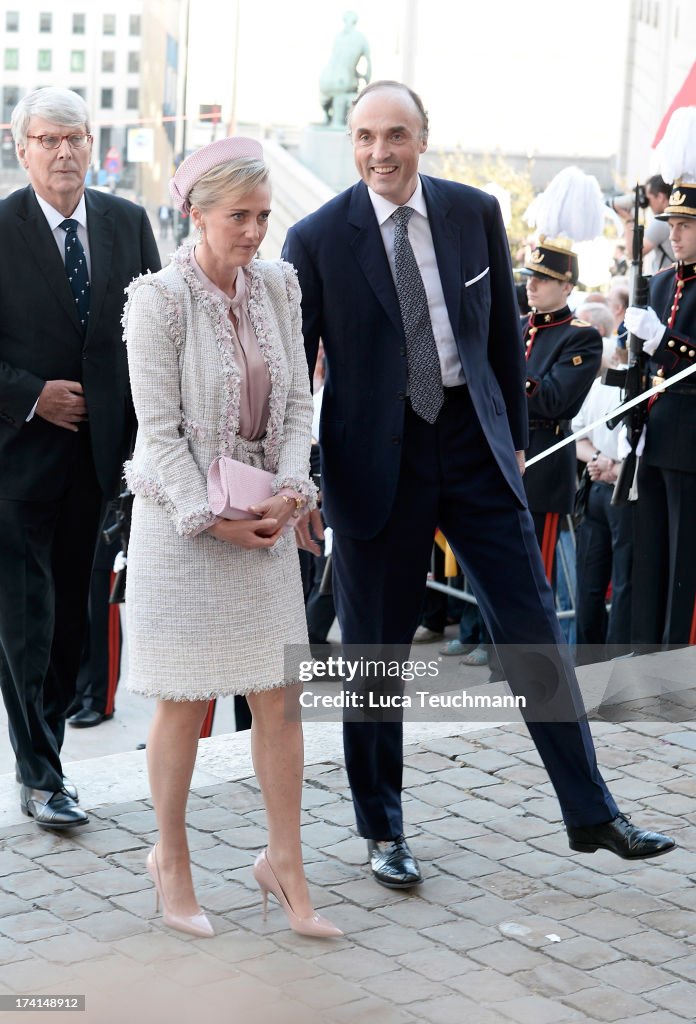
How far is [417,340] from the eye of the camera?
4141 mm

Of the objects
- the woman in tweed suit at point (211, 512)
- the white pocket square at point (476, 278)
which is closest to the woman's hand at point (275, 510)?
the woman in tweed suit at point (211, 512)

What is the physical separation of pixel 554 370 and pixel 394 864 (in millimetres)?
3523

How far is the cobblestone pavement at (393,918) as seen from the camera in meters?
3.50

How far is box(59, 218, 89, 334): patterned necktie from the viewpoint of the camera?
4715 millimetres

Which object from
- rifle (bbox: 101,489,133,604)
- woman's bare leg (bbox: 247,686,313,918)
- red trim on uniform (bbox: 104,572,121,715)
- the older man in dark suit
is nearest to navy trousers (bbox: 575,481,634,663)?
red trim on uniform (bbox: 104,572,121,715)

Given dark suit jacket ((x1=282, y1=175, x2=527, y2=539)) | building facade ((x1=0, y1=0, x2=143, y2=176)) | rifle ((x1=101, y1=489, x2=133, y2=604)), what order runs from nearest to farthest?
dark suit jacket ((x1=282, y1=175, x2=527, y2=539)), rifle ((x1=101, y1=489, x2=133, y2=604)), building facade ((x1=0, y1=0, x2=143, y2=176))

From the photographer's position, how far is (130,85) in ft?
121

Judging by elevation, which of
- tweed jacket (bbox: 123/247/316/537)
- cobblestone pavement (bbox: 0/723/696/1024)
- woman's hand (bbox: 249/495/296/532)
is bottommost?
cobblestone pavement (bbox: 0/723/696/1024)

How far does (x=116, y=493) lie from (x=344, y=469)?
2.85 feet

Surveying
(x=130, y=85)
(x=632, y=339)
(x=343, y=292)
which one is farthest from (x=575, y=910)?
(x=130, y=85)

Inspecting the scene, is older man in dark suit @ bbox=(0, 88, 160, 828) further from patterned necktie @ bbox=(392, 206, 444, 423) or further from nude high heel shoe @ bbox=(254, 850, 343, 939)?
patterned necktie @ bbox=(392, 206, 444, 423)

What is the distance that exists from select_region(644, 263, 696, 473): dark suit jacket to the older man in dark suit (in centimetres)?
215

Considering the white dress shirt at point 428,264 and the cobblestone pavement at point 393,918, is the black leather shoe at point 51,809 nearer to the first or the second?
the cobblestone pavement at point 393,918

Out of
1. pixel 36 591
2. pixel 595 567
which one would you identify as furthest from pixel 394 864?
pixel 595 567
